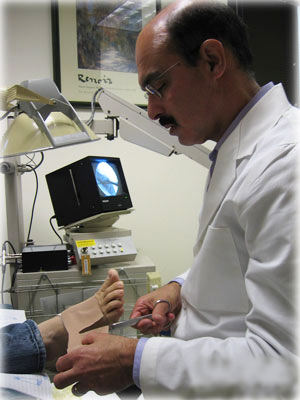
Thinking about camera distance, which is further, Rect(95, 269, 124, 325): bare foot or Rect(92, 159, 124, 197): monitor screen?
Rect(92, 159, 124, 197): monitor screen

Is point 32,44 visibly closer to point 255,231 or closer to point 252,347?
point 255,231

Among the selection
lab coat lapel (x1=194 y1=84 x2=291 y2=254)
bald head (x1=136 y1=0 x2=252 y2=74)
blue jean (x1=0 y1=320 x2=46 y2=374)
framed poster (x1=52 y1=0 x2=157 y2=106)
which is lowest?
blue jean (x1=0 y1=320 x2=46 y2=374)

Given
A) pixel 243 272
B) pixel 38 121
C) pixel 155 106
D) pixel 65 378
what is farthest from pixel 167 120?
pixel 65 378

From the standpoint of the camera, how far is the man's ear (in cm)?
83

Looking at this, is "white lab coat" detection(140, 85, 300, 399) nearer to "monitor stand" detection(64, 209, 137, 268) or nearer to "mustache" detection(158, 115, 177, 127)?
"mustache" detection(158, 115, 177, 127)

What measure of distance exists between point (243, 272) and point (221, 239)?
83 millimetres

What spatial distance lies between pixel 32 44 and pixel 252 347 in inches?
71.3

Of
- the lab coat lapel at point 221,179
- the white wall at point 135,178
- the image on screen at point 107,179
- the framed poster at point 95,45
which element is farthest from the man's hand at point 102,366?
the framed poster at point 95,45

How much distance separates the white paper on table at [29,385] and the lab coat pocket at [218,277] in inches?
14.9

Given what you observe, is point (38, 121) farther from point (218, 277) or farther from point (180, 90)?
point (218, 277)

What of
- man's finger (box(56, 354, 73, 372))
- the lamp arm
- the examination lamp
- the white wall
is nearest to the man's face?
the examination lamp

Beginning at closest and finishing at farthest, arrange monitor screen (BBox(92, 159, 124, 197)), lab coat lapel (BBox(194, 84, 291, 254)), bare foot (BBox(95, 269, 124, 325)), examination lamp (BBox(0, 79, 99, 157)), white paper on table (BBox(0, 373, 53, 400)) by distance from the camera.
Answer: white paper on table (BBox(0, 373, 53, 400)) → lab coat lapel (BBox(194, 84, 291, 254)) → examination lamp (BBox(0, 79, 99, 157)) → bare foot (BBox(95, 269, 124, 325)) → monitor screen (BBox(92, 159, 124, 197))

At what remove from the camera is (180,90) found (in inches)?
34.5

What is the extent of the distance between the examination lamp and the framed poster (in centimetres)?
95
